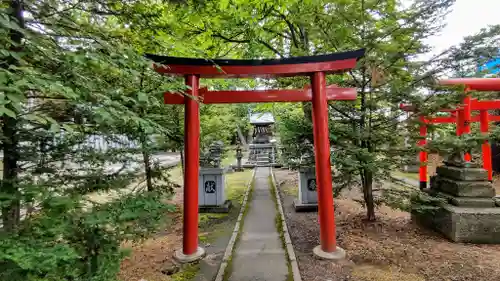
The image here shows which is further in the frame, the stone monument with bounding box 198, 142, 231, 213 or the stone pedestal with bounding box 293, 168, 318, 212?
the stone monument with bounding box 198, 142, 231, 213

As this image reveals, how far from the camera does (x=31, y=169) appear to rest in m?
2.26

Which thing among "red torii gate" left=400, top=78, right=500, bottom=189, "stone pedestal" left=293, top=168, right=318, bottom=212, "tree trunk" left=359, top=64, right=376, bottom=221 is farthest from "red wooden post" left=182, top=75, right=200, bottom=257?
"red torii gate" left=400, top=78, right=500, bottom=189

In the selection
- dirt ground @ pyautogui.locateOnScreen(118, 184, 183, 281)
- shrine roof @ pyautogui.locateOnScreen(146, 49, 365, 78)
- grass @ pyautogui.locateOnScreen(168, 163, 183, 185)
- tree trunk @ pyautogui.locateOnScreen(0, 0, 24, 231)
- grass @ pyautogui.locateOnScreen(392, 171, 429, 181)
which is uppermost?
shrine roof @ pyautogui.locateOnScreen(146, 49, 365, 78)

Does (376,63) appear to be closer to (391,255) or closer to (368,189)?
(368,189)

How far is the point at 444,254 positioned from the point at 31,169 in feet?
18.7

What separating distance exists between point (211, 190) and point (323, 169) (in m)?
3.94

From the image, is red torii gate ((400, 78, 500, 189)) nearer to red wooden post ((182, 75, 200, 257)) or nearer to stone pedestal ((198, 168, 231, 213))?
red wooden post ((182, 75, 200, 257))

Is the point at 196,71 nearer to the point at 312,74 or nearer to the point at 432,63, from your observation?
the point at 312,74

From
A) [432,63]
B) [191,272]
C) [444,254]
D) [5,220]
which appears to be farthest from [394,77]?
[5,220]

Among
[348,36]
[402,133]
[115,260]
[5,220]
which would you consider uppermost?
[348,36]

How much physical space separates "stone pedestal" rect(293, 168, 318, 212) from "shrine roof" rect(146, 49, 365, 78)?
345 cm

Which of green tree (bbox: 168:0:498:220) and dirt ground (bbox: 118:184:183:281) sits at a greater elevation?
green tree (bbox: 168:0:498:220)

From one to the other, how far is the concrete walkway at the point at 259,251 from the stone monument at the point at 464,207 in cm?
268

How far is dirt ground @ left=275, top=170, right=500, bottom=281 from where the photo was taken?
3.83m
